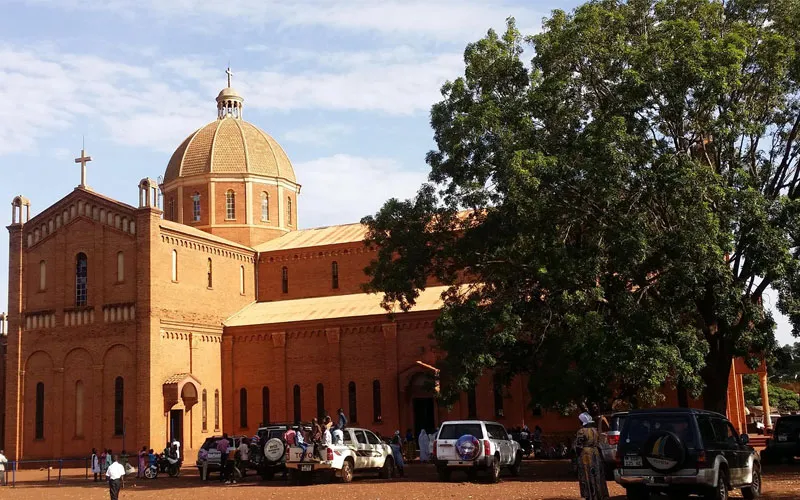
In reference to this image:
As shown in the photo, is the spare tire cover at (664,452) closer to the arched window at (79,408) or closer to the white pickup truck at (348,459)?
the white pickup truck at (348,459)

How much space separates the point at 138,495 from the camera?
23.7 m

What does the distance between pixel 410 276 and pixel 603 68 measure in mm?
8187

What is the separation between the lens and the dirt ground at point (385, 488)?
18953 millimetres

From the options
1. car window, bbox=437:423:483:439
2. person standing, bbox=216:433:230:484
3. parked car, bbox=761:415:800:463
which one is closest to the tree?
car window, bbox=437:423:483:439

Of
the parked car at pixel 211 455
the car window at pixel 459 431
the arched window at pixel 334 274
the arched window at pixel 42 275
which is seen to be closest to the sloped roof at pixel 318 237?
the arched window at pixel 334 274

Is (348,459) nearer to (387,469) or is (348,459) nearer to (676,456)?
(387,469)

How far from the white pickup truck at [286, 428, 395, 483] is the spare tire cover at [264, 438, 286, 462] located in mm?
1085

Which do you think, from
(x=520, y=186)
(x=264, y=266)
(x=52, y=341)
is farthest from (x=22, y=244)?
(x=520, y=186)

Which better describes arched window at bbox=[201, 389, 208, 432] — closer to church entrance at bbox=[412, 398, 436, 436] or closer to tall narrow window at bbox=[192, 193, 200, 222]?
church entrance at bbox=[412, 398, 436, 436]

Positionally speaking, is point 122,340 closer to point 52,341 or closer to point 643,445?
point 52,341

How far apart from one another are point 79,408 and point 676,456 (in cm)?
3138

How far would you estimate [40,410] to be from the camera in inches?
1590

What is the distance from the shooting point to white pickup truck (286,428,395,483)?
23.7 meters

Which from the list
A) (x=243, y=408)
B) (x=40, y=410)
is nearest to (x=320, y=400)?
(x=243, y=408)
